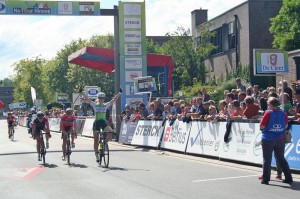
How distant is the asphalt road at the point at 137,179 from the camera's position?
10.4 metres

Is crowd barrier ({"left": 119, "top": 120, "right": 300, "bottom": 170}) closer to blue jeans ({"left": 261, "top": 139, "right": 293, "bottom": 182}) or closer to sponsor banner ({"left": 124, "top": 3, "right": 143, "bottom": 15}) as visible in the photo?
blue jeans ({"left": 261, "top": 139, "right": 293, "bottom": 182})

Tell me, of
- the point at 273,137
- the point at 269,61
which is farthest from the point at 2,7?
the point at 273,137

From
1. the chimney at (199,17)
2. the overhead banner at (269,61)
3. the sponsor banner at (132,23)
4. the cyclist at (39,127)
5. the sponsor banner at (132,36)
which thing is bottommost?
the cyclist at (39,127)

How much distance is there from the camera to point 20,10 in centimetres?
2461

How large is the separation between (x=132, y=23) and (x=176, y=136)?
893 cm

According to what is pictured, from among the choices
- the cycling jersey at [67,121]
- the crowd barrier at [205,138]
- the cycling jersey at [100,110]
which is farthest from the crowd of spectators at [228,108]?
the cycling jersey at [67,121]

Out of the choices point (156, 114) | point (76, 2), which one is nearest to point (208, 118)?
point (156, 114)

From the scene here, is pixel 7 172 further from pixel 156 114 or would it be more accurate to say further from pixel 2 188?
pixel 156 114

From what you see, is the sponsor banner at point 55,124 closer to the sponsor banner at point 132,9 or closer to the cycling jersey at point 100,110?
the sponsor banner at point 132,9

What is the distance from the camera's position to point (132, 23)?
86.4 feet

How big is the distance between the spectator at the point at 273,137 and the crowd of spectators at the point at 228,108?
1.57 metres

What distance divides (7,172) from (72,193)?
4.37 meters

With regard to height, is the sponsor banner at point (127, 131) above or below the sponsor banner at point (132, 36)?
below

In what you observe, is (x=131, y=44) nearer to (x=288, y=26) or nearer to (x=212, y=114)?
(x=212, y=114)
